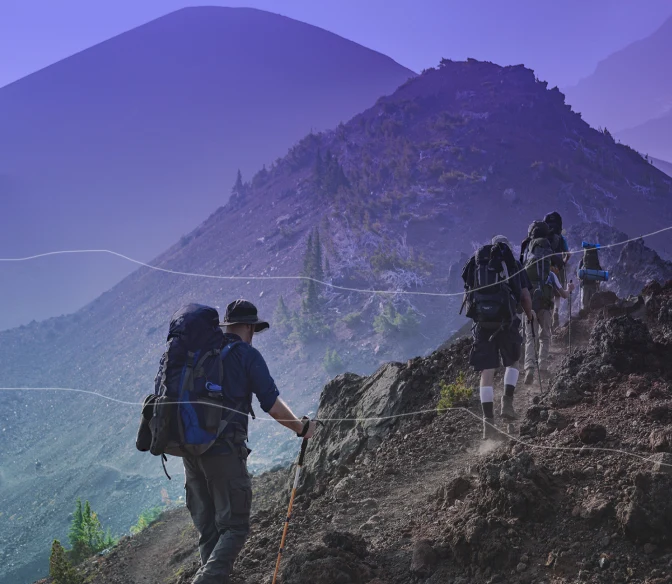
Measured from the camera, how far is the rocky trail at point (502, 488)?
4340mm

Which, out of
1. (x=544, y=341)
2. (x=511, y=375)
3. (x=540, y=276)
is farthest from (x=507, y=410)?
(x=544, y=341)

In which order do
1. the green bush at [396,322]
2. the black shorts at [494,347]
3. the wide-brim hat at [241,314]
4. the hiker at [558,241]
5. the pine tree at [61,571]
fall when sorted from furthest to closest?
the green bush at [396,322]
the pine tree at [61,571]
the hiker at [558,241]
the black shorts at [494,347]
the wide-brim hat at [241,314]

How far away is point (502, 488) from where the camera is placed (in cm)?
498

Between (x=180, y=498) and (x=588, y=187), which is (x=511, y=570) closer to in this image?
(x=180, y=498)

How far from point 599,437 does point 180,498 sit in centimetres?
7974

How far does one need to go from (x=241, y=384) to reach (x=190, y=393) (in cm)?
41

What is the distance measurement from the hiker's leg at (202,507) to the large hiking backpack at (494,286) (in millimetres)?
3835

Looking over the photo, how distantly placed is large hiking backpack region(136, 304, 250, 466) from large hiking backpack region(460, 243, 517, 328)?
3.52 meters

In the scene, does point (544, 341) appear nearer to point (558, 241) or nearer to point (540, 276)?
point (540, 276)

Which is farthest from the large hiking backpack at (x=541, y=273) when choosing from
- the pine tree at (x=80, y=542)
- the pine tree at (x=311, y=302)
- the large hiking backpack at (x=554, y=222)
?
Result: the pine tree at (x=311, y=302)

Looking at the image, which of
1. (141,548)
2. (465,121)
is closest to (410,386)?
(141,548)

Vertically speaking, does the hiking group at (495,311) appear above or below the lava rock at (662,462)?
above

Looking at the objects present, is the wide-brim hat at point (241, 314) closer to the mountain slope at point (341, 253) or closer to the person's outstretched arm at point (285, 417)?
the person's outstretched arm at point (285, 417)

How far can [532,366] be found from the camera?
10.0m
